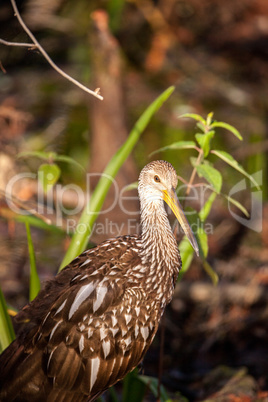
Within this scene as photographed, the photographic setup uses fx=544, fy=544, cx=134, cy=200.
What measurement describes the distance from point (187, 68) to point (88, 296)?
9004 millimetres

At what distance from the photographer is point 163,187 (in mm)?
3414

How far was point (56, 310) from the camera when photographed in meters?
3.25

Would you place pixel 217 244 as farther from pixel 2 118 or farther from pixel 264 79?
pixel 264 79

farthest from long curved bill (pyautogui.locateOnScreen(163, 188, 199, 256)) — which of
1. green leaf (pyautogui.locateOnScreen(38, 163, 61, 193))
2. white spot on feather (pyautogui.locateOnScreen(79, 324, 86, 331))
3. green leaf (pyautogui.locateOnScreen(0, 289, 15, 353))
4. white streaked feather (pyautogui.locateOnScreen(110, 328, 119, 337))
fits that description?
green leaf (pyautogui.locateOnScreen(0, 289, 15, 353))

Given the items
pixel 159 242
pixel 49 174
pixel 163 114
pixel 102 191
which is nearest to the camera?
pixel 159 242

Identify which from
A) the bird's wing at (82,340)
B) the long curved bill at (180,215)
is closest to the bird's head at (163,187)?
the long curved bill at (180,215)

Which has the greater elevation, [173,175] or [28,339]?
[173,175]

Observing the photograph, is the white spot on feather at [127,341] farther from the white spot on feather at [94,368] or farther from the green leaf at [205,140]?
the green leaf at [205,140]

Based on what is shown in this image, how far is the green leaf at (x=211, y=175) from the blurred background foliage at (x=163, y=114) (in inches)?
53.4

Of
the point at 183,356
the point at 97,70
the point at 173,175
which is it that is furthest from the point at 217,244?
the point at 173,175

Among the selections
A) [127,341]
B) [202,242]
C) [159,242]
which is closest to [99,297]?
[127,341]

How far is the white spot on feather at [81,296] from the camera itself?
3213 millimetres

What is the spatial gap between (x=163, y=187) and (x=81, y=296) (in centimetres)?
84

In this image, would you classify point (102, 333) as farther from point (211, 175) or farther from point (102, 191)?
point (211, 175)
